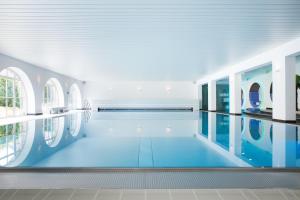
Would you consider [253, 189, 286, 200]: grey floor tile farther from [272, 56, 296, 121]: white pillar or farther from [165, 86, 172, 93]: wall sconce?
[165, 86, 172, 93]: wall sconce

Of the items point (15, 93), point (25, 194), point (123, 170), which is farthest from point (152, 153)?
point (15, 93)

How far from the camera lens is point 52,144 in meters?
5.75

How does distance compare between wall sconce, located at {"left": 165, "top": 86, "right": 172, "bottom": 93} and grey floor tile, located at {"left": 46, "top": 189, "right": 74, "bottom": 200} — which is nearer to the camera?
grey floor tile, located at {"left": 46, "top": 189, "right": 74, "bottom": 200}

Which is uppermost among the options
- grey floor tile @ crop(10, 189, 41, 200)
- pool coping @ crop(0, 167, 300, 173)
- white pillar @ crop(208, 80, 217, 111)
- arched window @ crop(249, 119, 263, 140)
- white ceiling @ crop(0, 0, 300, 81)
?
white ceiling @ crop(0, 0, 300, 81)

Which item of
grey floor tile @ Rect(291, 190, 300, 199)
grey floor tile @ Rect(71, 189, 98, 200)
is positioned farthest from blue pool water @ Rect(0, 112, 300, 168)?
grey floor tile @ Rect(71, 189, 98, 200)

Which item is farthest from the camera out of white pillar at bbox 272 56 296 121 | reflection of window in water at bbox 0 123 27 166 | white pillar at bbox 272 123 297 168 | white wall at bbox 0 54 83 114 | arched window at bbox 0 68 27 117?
arched window at bbox 0 68 27 117

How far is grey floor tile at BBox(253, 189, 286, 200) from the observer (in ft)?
7.59

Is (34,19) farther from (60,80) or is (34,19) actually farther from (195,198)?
(60,80)

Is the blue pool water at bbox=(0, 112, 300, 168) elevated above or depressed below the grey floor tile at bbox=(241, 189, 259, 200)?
below

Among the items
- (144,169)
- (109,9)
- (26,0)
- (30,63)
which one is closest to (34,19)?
(26,0)

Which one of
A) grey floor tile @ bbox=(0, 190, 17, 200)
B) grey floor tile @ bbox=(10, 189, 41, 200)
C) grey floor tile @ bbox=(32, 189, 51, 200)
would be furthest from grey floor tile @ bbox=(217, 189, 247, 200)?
grey floor tile @ bbox=(0, 190, 17, 200)

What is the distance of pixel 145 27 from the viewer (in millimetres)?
6777

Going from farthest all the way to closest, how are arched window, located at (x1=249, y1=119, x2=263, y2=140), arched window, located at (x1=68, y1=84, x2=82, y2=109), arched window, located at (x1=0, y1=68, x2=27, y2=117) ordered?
arched window, located at (x1=68, y1=84, x2=82, y2=109), arched window, located at (x1=0, y1=68, x2=27, y2=117), arched window, located at (x1=249, y1=119, x2=263, y2=140)

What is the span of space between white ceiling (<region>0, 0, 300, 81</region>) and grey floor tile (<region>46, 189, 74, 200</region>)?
396 cm
